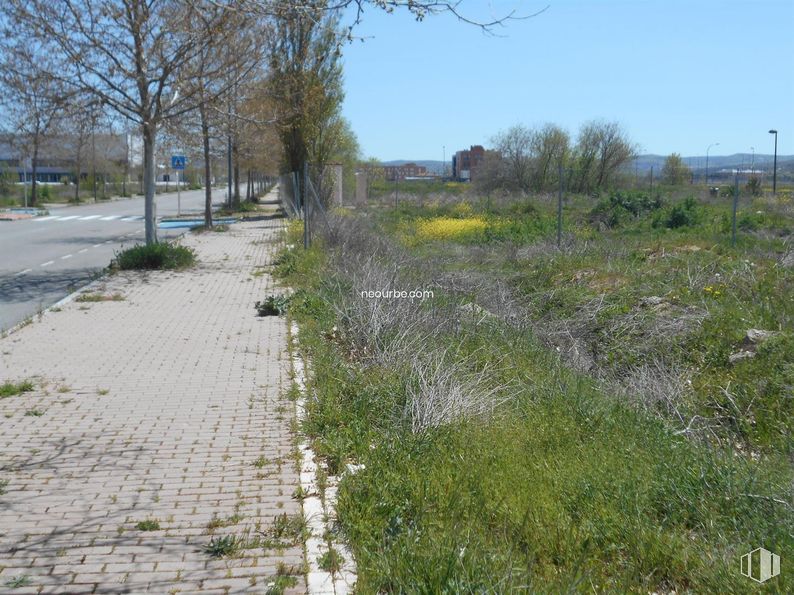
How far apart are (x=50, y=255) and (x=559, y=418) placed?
18317 mm

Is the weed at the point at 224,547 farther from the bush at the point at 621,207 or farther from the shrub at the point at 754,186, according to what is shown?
the shrub at the point at 754,186

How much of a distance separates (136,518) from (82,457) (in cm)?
129

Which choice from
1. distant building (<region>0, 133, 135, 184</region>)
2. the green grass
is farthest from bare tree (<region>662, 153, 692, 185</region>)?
the green grass

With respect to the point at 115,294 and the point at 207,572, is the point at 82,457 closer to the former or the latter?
the point at 207,572

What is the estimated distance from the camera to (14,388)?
7.59m

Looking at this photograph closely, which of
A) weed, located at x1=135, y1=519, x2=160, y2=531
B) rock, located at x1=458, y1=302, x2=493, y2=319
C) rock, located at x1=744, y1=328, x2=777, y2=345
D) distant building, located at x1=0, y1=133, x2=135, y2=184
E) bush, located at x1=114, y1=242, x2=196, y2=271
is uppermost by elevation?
distant building, located at x1=0, y1=133, x2=135, y2=184

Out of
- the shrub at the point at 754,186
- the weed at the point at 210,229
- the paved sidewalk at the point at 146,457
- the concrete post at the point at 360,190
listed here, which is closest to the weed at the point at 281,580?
the paved sidewalk at the point at 146,457

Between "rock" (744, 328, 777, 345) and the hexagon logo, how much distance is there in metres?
4.83

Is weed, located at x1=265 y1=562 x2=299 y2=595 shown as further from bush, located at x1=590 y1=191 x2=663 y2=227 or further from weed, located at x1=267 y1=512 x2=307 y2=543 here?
bush, located at x1=590 y1=191 x2=663 y2=227

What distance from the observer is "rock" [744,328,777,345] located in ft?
27.4

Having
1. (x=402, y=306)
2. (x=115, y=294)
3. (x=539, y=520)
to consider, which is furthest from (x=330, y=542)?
(x=115, y=294)

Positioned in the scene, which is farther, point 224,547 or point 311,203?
point 311,203

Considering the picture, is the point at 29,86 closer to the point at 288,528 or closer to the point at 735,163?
the point at 288,528

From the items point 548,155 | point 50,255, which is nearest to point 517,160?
point 548,155
